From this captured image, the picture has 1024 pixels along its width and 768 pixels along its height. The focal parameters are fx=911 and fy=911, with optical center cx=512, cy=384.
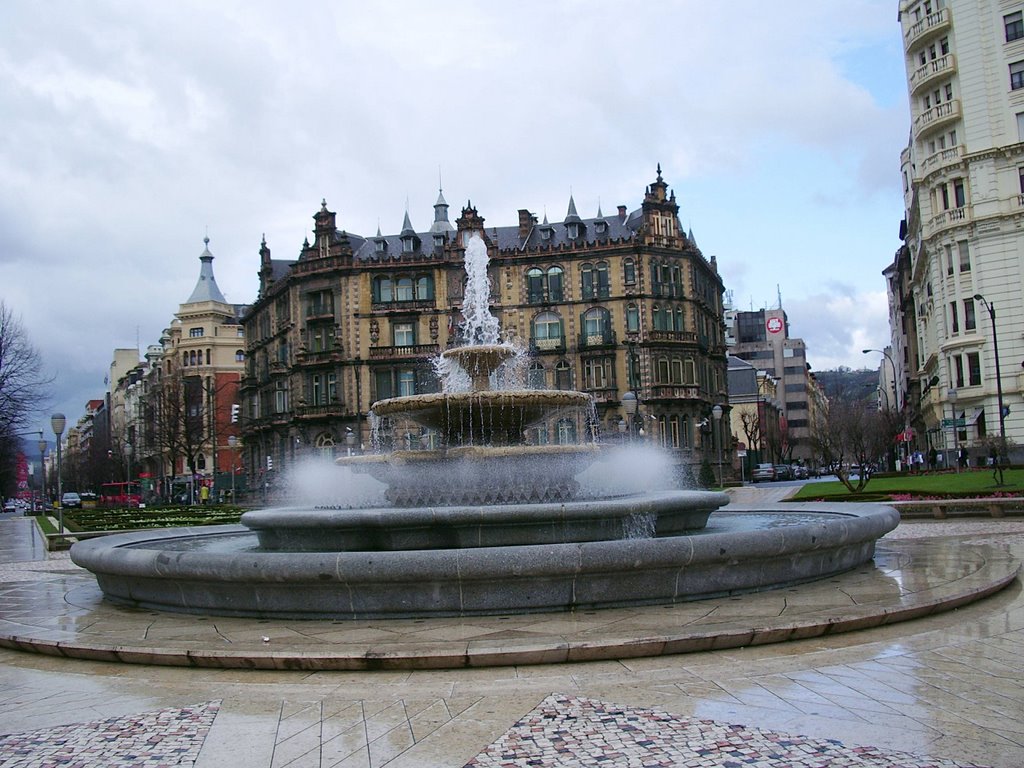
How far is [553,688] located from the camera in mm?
6570

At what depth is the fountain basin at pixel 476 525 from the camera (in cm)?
1022

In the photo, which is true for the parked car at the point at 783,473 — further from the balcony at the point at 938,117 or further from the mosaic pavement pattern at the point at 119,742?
the mosaic pavement pattern at the point at 119,742

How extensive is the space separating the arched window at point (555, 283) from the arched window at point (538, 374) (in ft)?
15.7

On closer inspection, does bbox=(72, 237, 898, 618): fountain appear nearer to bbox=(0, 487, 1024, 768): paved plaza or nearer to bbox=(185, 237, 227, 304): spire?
bbox=(0, 487, 1024, 768): paved plaza

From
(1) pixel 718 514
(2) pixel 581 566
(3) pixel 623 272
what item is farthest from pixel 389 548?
(3) pixel 623 272

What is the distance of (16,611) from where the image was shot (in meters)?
10.7

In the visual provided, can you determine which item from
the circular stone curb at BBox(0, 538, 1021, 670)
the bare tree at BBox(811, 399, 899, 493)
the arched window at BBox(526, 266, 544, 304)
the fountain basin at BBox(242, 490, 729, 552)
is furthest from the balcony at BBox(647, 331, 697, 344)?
the circular stone curb at BBox(0, 538, 1021, 670)

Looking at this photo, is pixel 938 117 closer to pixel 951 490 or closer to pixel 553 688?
pixel 951 490

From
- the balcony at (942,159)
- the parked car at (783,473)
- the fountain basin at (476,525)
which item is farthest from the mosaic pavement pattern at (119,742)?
the parked car at (783,473)

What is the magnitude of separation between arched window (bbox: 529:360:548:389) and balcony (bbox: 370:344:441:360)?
701cm

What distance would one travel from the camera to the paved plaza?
5273 mm

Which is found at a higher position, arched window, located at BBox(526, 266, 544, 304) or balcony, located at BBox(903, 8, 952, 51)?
balcony, located at BBox(903, 8, 952, 51)

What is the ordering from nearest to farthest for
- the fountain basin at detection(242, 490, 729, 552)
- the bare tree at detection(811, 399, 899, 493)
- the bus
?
the fountain basin at detection(242, 490, 729, 552) < the bare tree at detection(811, 399, 899, 493) < the bus

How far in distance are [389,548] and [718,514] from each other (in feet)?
29.8
